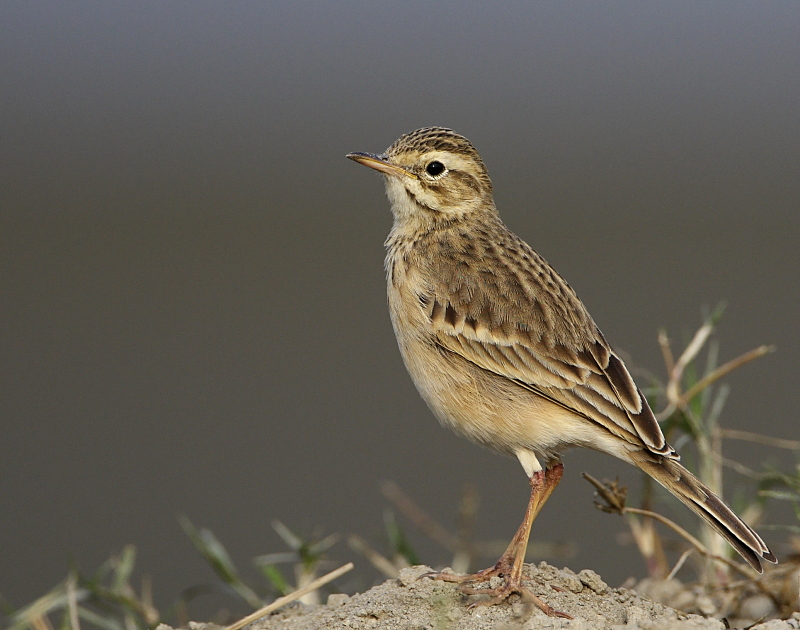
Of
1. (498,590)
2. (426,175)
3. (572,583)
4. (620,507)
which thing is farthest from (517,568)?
(426,175)

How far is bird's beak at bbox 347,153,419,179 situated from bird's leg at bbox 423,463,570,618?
199 cm

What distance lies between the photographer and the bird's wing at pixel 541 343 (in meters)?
5.18

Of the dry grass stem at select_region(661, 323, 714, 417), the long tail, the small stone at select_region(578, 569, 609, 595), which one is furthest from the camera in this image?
the dry grass stem at select_region(661, 323, 714, 417)

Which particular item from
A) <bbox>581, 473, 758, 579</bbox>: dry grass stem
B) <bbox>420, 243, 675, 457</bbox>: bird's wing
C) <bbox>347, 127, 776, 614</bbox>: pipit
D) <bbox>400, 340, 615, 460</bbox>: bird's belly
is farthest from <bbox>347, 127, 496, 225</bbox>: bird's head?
<bbox>581, 473, 758, 579</bbox>: dry grass stem

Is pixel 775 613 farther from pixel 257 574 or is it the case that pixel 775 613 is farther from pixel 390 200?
pixel 257 574

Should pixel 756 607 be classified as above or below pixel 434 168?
below

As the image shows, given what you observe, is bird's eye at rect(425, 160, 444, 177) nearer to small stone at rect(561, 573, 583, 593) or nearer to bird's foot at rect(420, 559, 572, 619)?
bird's foot at rect(420, 559, 572, 619)

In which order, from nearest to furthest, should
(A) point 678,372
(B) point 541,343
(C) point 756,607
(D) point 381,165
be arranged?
(C) point 756,607
(B) point 541,343
(A) point 678,372
(D) point 381,165

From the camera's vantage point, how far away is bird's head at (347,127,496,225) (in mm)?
6531

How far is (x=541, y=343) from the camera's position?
5.46m

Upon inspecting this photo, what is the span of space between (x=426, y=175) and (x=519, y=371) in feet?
5.47

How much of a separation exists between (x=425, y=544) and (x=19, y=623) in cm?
477

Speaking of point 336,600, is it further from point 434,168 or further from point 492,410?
point 434,168

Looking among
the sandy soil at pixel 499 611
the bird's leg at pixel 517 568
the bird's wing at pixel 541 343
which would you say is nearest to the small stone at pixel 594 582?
the sandy soil at pixel 499 611
